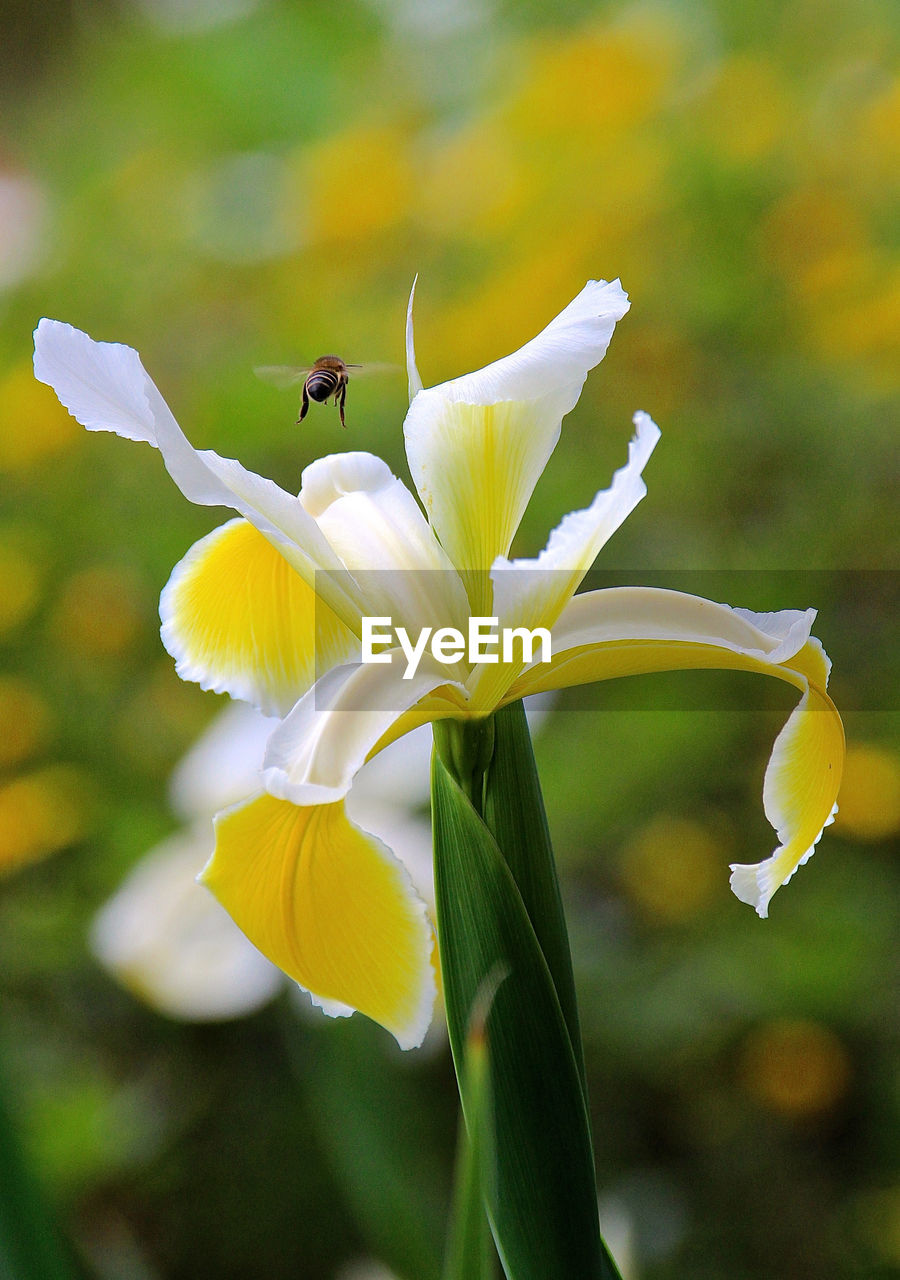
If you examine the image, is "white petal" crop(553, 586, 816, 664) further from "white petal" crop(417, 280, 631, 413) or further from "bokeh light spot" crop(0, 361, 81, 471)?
"bokeh light spot" crop(0, 361, 81, 471)

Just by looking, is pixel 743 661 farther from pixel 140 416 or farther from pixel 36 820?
pixel 36 820

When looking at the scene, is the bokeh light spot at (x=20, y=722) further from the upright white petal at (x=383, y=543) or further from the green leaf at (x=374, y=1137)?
the upright white petal at (x=383, y=543)

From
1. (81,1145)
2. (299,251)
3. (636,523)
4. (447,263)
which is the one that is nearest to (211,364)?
(299,251)

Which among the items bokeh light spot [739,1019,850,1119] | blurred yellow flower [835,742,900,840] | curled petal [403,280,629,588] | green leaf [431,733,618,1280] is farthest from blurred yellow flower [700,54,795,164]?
green leaf [431,733,618,1280]

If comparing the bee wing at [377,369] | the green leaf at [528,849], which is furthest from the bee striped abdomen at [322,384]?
the green leaf at [528,849]

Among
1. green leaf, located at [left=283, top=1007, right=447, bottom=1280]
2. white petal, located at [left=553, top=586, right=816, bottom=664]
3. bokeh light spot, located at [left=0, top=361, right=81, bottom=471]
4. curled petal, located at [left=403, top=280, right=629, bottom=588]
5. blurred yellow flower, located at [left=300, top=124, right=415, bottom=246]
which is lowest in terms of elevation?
green leaf, located at [left=283, top=1007, right=447, bottom=1280]

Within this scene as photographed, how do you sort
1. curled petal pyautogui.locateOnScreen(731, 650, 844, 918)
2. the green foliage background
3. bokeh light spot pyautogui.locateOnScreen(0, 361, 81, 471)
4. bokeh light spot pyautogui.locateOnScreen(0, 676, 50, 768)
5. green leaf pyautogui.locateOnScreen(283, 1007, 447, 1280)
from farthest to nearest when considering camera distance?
bokeh light spot pyautogui.locateOnScreen(0, 361, 81, 471) < bokeh light spot pyautogui.locateOnScreen(0, 676, 50, 768) < the green foliage background < green leaf pyautogui.locateOnScreen(283, 1007, 447, 1280) < curled petal pyautogui.locateOnScreen(731, 650, 844, 918)

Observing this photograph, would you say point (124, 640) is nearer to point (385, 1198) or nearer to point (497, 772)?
point (385, 1198)
